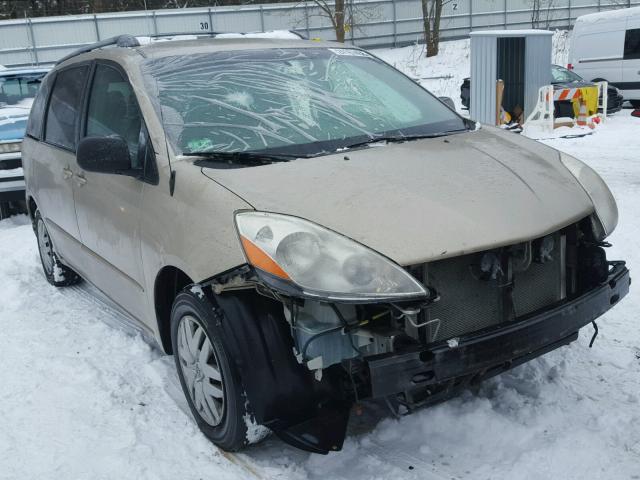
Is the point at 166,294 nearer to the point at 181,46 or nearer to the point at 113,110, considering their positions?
the point at 113,110

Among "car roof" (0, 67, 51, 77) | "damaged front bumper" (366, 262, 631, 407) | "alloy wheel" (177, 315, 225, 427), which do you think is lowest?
"alloy wheel" (177, 315, 225, 427)

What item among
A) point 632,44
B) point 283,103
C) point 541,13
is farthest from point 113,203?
point 541,13

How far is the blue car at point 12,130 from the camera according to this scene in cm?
777

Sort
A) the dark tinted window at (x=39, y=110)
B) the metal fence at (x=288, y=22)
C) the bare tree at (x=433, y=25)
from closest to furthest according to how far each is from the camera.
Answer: the dark tinted window at (x=39, y=110), the bare tree at (x=433, y=25), the metal fence at (x=288, y=22)

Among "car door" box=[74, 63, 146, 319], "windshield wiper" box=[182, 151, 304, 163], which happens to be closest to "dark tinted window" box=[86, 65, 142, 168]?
"car door" box=[74, 63, 146, 319]

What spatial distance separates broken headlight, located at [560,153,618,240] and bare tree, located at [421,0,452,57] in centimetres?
2374

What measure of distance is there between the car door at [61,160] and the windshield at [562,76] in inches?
515

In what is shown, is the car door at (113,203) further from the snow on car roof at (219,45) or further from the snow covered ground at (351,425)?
the snow covered ground at (351,425)

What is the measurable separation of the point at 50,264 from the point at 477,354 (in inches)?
156

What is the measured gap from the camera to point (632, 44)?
16.3m

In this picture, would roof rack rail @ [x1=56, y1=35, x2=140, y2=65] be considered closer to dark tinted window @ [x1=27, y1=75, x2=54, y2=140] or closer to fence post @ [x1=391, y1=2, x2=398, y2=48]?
dark tinted window @ [x1=27, y1=75, x2=54, y2=140]

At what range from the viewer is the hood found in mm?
2447

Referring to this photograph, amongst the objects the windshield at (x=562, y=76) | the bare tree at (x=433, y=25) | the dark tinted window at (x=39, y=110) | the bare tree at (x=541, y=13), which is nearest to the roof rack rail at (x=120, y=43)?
the dark tinted window at (x=39, y=110)

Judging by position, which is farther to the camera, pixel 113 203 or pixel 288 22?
pixel 288 22
